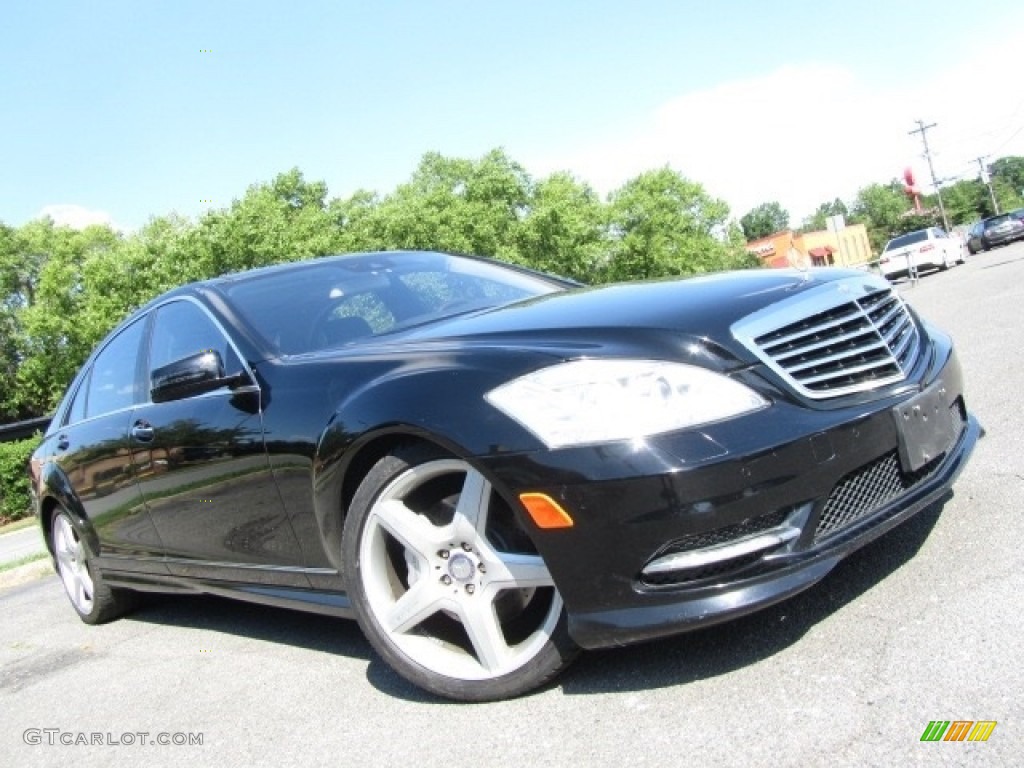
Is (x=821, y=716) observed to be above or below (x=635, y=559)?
below

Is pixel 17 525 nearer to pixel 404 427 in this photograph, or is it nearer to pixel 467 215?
pixel 404 427

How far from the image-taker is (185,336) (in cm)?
405

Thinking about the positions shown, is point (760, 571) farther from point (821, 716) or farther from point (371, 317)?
point (371, 317)

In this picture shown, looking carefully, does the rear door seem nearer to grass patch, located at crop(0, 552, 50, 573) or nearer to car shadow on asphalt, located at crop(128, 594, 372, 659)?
car shadow on asphalt, located at crop(128, 594, 372, 659)

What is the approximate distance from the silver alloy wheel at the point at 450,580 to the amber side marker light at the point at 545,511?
0.55 feet

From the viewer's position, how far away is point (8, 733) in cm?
366

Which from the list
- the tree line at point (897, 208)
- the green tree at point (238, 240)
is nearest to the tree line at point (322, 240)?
the green tree at point (238, 240)

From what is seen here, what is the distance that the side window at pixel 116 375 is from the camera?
4.45 metres

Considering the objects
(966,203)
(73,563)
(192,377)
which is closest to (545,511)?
(192,377)

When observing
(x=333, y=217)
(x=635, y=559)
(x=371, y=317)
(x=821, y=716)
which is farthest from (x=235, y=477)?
(x=333, y=217)

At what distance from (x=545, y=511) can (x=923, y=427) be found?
1.18 meters

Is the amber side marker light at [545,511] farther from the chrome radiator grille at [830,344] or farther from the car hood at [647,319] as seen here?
the chrome radiator grille at [830,344]

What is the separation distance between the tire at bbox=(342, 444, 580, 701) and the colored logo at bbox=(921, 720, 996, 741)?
0.94 metres

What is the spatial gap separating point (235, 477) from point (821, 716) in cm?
218
